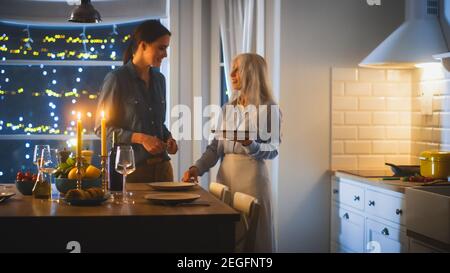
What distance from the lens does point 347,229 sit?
427cm

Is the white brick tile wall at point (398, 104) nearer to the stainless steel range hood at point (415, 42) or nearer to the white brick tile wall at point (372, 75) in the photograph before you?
the white brick tile wall at point (372, 75)

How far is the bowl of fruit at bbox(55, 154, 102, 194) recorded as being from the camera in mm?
2949

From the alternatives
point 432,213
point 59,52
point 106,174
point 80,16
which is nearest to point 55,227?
point 106,174

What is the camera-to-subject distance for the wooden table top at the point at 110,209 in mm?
2449

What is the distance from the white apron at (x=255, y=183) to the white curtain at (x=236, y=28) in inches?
44.2

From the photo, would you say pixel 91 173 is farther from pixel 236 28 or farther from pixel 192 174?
pixel 236 28

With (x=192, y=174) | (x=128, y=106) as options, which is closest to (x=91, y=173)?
(x=128, y=106)

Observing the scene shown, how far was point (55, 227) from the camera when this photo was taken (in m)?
2.44

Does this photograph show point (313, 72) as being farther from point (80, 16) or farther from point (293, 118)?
point (80, 16)

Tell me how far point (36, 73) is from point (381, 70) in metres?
2.86

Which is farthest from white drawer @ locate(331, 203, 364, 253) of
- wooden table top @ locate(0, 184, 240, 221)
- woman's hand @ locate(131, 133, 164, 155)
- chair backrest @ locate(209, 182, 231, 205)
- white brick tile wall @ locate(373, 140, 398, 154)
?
wooden table top @ locate(0, 184, 240, 221)

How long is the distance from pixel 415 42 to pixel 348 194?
1.02 meters
